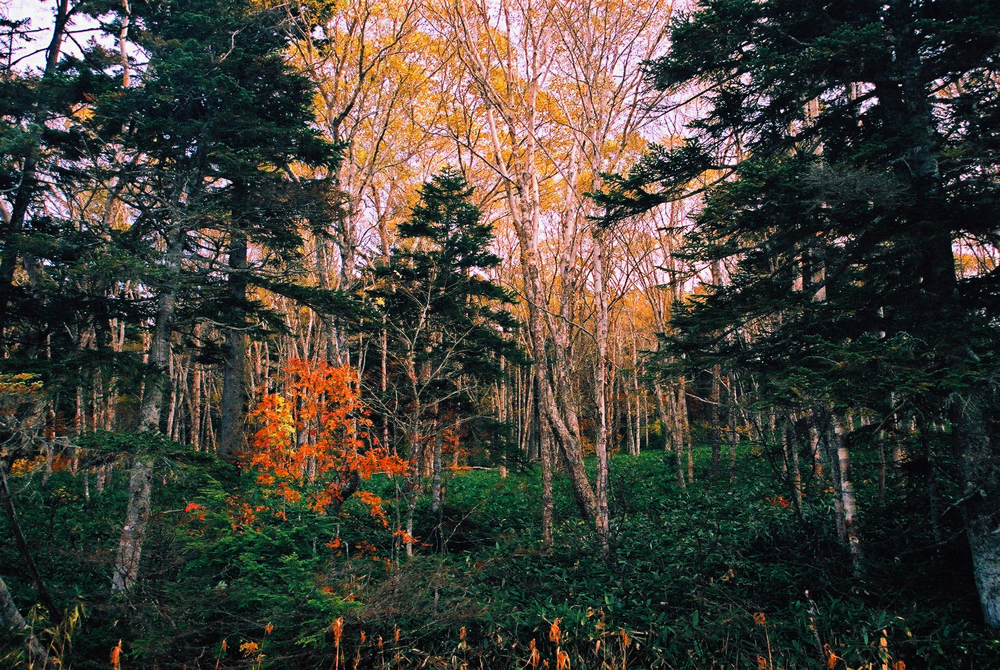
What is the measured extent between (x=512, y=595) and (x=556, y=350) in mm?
4345

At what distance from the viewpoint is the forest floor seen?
492cm

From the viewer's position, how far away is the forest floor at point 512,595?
4918 millimetres

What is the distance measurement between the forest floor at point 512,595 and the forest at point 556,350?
5 cm

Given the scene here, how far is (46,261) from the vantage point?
300 inches

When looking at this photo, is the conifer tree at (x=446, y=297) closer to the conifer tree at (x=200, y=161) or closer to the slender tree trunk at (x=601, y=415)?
the conifer tree at (x=200, y=161)

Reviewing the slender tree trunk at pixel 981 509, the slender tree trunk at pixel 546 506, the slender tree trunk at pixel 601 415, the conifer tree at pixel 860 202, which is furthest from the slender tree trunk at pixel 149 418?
the slender tree trunk at pixel 981 509

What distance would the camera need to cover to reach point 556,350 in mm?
9703

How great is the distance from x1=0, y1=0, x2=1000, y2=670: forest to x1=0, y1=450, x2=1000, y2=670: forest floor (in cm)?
5

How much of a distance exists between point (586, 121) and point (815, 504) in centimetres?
816

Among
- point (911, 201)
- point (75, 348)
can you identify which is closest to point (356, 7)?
point (75, 348)

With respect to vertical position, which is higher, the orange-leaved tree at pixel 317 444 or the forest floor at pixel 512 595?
the orange-leaved tree at pixel 317 444

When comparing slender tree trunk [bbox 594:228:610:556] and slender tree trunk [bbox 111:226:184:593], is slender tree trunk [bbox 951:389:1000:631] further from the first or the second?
slender tree trunk [bbox 111:226:184:593]

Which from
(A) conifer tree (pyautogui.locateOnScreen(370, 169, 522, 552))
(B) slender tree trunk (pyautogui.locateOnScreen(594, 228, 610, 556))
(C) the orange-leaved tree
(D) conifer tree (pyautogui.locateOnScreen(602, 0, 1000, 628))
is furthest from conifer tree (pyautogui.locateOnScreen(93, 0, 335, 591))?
(D) conifer tree (pyautogui.locateOnScreen(602, 0, 1000, 628))

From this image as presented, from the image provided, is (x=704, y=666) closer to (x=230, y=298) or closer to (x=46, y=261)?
(x=230, y=298)
